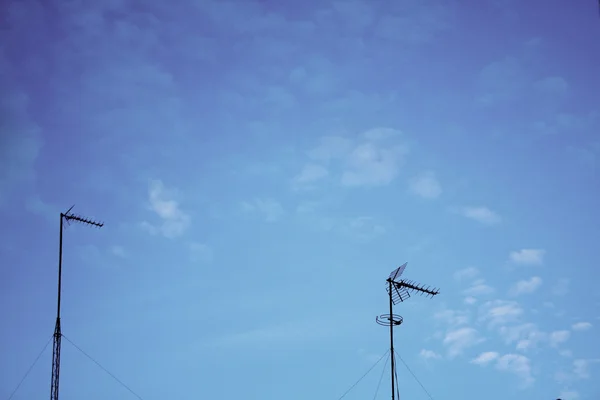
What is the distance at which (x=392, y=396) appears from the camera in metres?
45.7

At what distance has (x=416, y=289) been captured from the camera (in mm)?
49250

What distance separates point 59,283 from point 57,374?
7.38m

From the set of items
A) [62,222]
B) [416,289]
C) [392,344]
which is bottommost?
[392,344]

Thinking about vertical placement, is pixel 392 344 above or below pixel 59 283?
below

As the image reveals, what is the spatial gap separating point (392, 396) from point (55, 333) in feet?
87.1

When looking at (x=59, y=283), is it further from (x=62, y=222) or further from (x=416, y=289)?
(x=416, y=289)

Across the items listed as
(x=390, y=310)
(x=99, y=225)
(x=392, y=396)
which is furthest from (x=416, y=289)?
(x=99, y=225)

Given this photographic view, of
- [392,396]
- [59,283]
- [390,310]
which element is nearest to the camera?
[392,396]

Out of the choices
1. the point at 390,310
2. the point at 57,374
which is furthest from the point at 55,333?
the point at 390,310

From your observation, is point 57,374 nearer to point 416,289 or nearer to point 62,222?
point 62,222

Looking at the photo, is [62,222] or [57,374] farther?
[62,222]

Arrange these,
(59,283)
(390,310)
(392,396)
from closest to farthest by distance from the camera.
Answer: (392,396) → (390,310) → (59,283)

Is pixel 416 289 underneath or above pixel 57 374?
above

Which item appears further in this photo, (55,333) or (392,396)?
(55,333)
